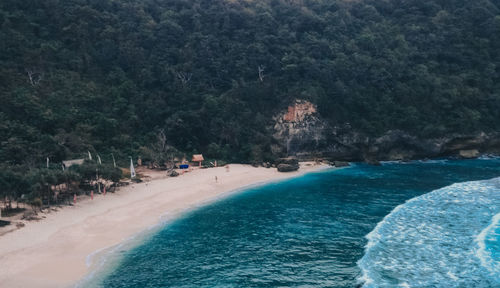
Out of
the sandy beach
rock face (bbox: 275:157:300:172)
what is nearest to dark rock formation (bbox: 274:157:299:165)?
rock face (bbox: 275:157:300:172)

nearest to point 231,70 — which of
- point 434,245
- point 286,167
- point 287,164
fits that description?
point 287,164

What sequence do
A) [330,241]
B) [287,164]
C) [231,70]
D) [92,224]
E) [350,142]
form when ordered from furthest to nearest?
[231,70], [350,142], [287,164], [92,224], [330,241]

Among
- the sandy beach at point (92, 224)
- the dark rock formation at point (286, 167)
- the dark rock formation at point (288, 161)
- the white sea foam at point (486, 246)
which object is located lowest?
the white sea foam at point (486, 246)

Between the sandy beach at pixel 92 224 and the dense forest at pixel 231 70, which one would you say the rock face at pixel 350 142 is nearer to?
the dense forest at pixel 231 70

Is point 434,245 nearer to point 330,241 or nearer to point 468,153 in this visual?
point 330,241

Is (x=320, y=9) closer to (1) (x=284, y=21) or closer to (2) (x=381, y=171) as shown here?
(1) (x=284, y=21)

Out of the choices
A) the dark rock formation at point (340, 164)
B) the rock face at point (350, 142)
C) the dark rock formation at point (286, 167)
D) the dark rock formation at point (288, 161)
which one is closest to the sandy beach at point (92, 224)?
the dark rock formation at point (286, 167)
